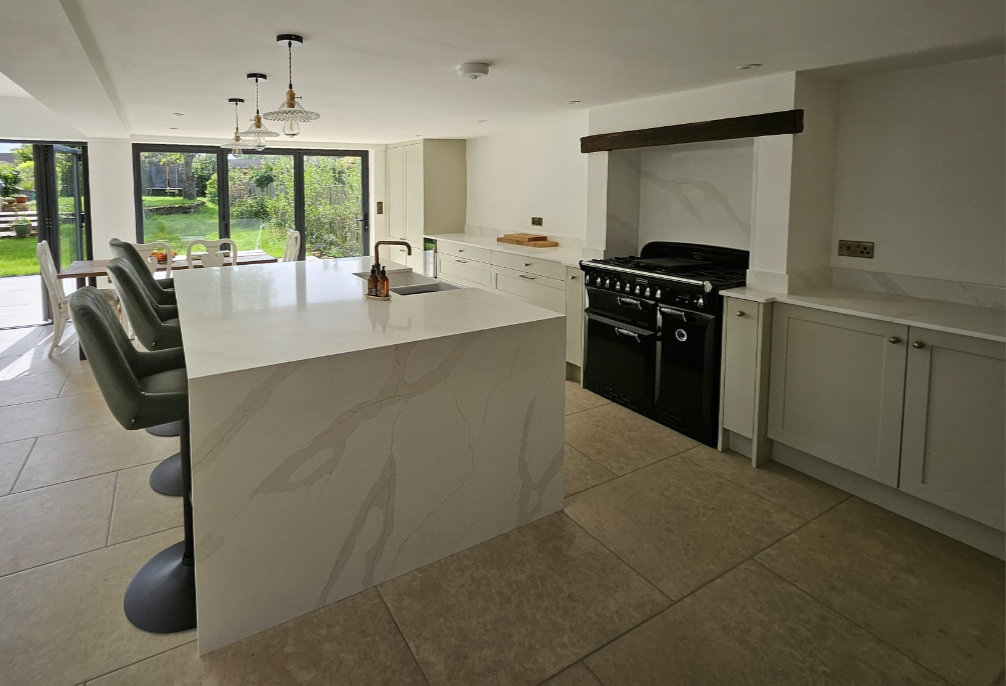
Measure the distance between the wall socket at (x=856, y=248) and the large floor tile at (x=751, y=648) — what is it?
6.51 feet

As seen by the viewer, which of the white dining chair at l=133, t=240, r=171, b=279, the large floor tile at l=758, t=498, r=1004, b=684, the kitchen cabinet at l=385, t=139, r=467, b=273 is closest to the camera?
the large floor tile at l=758, t=498, r=1004, b=684

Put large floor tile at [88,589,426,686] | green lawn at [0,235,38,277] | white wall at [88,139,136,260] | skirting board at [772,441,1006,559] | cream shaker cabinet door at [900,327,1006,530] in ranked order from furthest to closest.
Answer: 1. white wall at [88,139,136,260]
2. green lawn at [0,235,38,277]
3. skirting board at [772,441,1006,559]
4. cream shaker cabinet door at [900,327,1006,530]
5. large floor tile at [88,589,426,686]

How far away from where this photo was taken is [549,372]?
271 cm

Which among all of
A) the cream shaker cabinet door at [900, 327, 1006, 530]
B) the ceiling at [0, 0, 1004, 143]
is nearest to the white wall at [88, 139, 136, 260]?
the ceiling at [0, 0, 1004, 143]

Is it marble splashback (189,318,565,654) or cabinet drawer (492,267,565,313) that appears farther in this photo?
cabinet drawer (492,267,565,313)

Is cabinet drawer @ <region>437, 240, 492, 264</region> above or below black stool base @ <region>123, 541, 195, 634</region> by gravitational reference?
above

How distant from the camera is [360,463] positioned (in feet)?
7.18

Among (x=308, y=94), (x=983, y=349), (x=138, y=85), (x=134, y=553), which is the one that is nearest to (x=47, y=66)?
(x=138, y=85)

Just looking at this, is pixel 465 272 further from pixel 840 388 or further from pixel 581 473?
pixel 840 388

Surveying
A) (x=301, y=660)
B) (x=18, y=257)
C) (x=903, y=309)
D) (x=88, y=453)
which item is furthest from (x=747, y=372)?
(x=18, y=257)

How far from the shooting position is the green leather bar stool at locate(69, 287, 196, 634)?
6.21 ft

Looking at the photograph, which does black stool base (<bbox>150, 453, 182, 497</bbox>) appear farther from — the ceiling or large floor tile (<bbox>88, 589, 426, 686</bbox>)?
the ceiling

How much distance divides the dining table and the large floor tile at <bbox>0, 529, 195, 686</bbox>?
2798 mm

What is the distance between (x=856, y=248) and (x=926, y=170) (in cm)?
50
